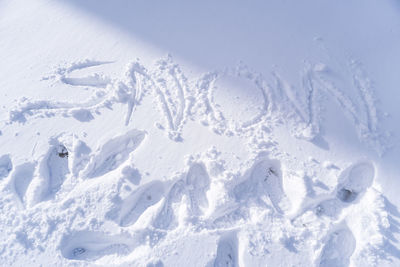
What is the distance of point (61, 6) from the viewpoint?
2209mm

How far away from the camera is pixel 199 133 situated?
170cm

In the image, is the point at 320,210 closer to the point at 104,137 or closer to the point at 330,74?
the point at 330,74

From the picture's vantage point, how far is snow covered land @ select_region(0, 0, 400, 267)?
4.71 ft

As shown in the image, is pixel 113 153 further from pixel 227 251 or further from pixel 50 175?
pixel 227 251

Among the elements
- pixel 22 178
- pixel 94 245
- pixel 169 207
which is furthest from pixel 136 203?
pixel 22 178

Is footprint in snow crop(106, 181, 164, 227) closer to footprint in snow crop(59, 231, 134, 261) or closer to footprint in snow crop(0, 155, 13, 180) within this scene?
footprint in snow crop(59, 231, 134, 261)

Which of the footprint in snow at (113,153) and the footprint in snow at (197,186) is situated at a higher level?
the footprint in snow at (197,186)

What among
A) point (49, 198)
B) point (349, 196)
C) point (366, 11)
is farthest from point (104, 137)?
point (366, 11)

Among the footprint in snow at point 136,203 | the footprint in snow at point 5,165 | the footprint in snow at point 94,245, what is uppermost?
the footprint in snow at point 136,203

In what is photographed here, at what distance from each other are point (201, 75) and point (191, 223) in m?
0.93

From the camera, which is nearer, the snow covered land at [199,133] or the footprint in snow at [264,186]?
the snow covered land at [199,133]

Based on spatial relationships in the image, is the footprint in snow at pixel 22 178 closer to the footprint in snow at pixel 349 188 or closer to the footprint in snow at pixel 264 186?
the footprint in snow at pixel 264 186

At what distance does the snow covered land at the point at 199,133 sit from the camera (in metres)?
1.43

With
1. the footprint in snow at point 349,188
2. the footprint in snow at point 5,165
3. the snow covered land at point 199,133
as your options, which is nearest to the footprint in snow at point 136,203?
the snow covered land at point 199,133
